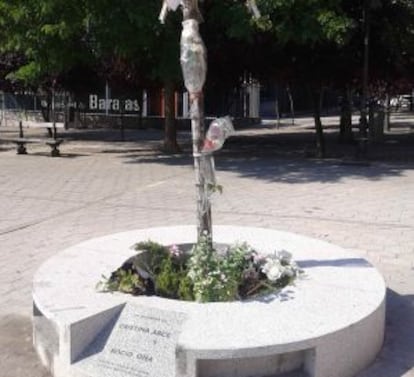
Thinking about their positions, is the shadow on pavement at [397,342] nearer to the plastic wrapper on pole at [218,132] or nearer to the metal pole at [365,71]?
the plastic wrapper on pole at [218,132]

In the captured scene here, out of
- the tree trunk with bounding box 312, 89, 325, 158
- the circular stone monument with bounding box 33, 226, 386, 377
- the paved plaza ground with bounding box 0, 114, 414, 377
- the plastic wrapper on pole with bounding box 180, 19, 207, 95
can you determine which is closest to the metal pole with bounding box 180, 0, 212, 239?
the plastic wrapper on pole with bounding box 180, 19, 207, 95

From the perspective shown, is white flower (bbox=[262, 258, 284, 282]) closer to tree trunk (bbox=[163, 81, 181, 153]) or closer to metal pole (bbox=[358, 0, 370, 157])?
metal pole (bbox=[358, 0, 370, 157])

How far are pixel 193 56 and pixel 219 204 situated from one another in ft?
18.5

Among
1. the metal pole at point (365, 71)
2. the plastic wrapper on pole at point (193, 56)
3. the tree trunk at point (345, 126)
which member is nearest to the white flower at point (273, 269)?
the plastic wrapper on pole at point (193, 56)

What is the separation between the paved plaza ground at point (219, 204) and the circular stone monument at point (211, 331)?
347mm

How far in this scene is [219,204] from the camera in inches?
409

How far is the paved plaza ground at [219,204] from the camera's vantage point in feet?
19.0

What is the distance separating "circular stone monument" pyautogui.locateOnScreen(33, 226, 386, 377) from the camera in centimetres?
408

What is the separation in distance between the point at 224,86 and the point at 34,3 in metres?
6.57

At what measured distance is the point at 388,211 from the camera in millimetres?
9797

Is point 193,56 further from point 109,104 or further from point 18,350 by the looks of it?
point 109,104

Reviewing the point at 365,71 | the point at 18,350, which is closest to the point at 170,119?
the point at 365,71

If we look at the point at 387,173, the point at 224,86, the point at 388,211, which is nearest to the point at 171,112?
the point at 224,86

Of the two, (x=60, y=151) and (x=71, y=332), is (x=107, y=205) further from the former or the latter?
(x=60, y=151)
